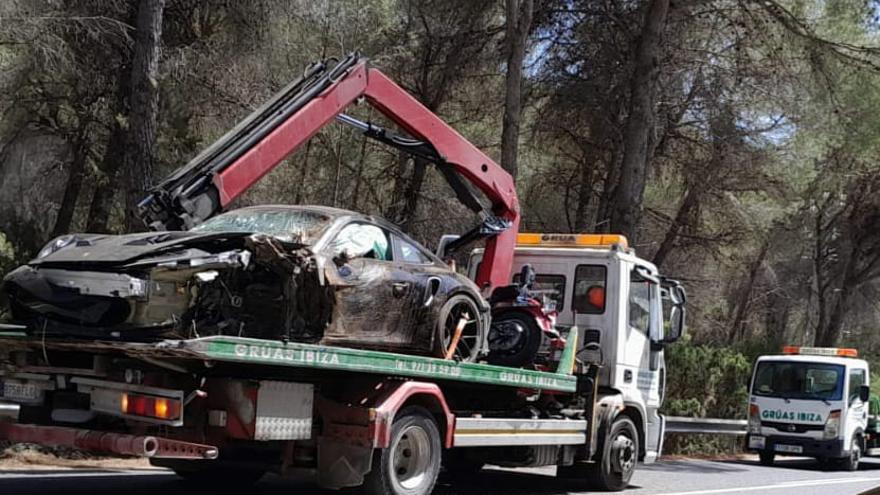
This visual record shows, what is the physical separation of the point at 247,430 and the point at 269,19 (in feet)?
32.9

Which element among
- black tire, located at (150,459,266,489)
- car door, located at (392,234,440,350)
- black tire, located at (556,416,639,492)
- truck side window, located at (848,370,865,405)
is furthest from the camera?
truck side window, located at (848,370,865,405)

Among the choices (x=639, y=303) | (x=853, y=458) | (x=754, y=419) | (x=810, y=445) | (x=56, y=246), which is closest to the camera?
(x=56, y=246)

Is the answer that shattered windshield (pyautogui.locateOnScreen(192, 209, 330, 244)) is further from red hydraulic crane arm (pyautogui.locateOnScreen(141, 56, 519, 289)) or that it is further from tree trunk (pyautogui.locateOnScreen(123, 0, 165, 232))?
tree trunk (pyautogui.locateOnScreen(123, 0, 165, 232))

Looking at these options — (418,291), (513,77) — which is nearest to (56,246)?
(418,291)

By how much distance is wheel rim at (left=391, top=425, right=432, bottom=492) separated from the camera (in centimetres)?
867

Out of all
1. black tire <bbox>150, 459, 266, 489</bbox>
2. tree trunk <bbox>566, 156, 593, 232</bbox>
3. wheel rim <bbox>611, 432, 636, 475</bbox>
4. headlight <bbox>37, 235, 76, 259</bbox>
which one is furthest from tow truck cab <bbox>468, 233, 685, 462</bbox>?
tree trunk <bbox>566, 156, 593, 232</bbox>

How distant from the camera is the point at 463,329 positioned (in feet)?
32.0

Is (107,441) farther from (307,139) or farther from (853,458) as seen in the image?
(853,458)

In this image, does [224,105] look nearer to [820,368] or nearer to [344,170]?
[344,170]

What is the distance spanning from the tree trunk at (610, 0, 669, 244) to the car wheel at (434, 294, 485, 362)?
8.97 m

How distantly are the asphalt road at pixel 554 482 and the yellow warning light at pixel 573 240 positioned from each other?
2823mm

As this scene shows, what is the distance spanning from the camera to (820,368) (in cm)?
2017

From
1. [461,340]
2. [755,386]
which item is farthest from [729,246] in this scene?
[461,340]

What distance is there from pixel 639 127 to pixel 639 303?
7.04 m
